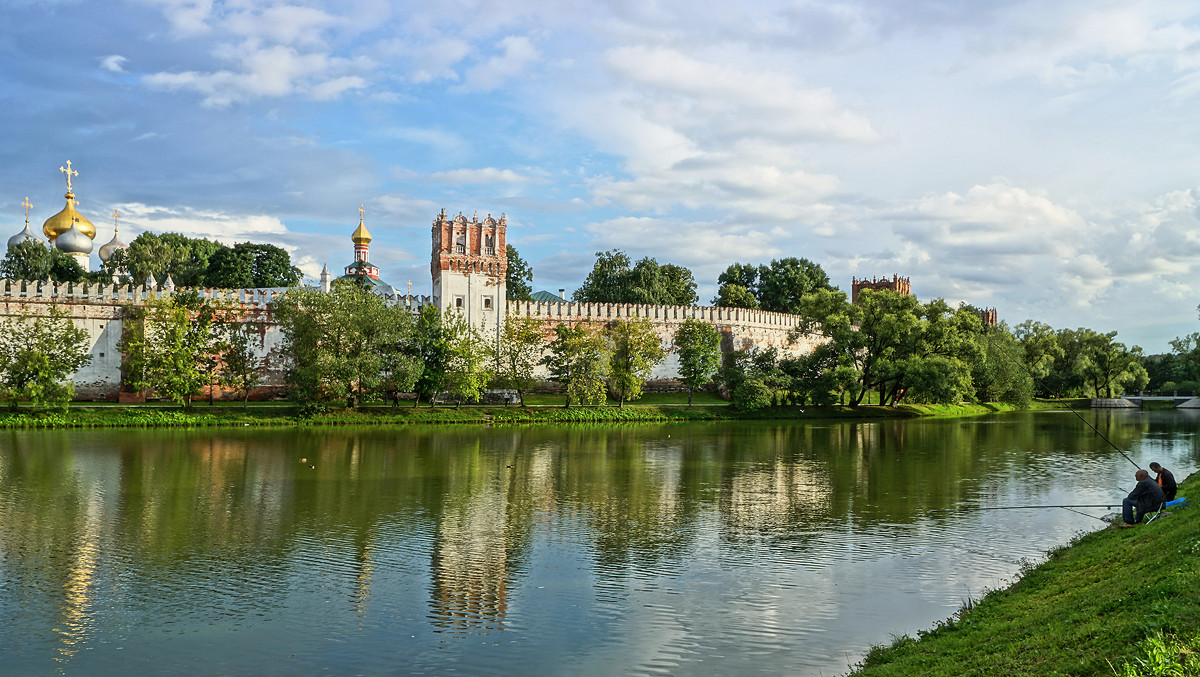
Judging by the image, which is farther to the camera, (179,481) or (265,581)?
(179,481)

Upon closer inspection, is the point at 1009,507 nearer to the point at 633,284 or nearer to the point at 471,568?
the point at 471,568

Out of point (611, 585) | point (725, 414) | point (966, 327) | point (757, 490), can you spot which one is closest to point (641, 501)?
point (757, 490)

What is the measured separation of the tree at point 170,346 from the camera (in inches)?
1494

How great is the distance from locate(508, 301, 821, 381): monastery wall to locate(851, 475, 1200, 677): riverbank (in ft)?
137

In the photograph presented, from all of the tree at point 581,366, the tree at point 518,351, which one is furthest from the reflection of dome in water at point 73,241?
the tree at point 581,366

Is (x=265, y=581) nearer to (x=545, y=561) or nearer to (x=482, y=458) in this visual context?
(x=545, y=561)

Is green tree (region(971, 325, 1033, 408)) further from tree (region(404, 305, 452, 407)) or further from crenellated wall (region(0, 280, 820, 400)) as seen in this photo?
tree (region(404, 305, 452, 407))

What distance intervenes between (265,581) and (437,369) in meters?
30.9

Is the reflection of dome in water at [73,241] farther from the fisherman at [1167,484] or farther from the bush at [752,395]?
the fisherman at [1167,484]

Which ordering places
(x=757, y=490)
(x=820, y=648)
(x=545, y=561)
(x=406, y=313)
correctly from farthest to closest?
(x=406, y=313), (x=757, y=490), (x=545, y=561), (x=820, y=648)

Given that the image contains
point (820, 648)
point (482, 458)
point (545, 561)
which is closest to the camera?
point (820, 648)

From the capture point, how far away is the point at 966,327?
53.4 meters

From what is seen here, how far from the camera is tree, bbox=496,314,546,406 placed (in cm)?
4469

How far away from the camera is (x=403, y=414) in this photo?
130 feet
